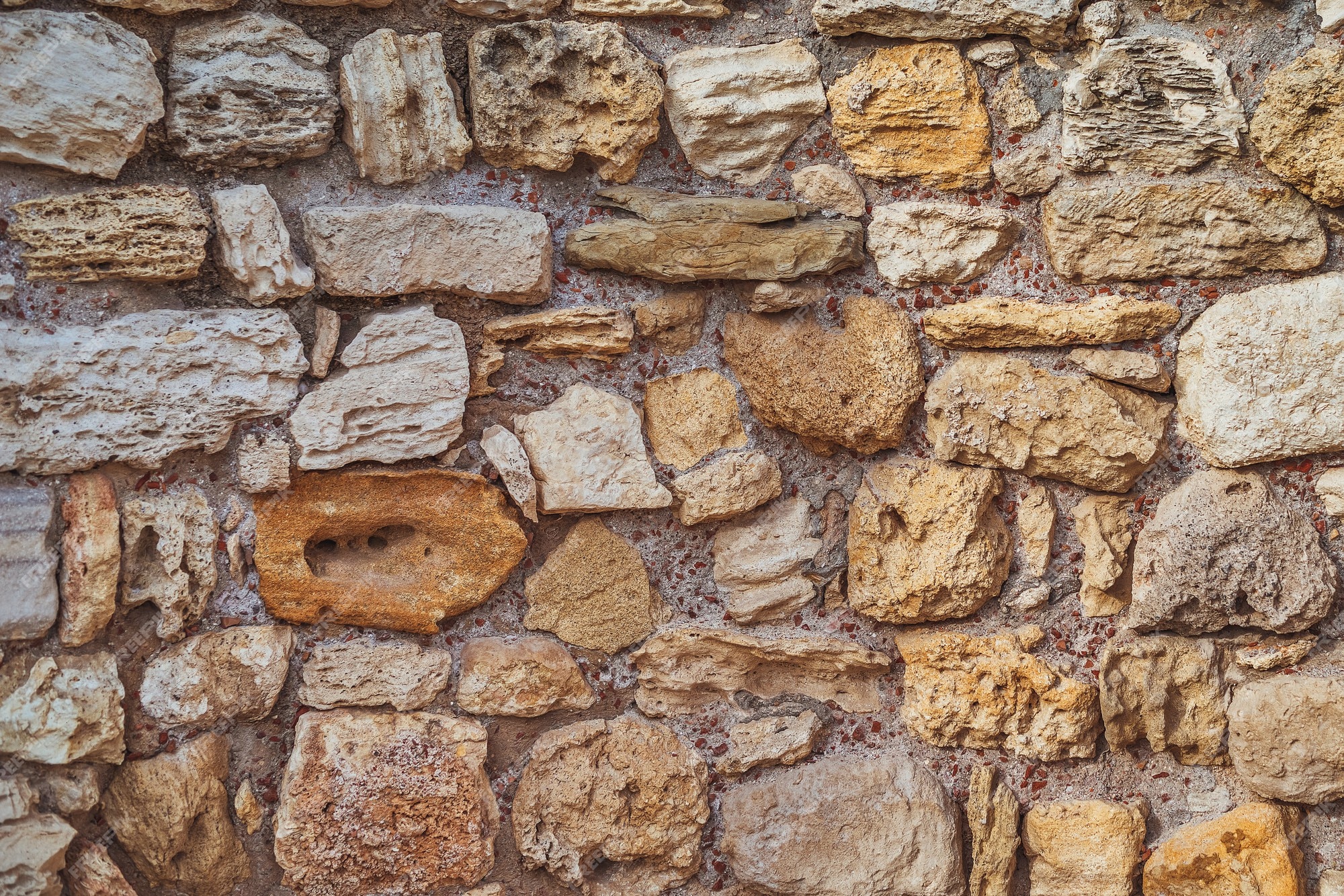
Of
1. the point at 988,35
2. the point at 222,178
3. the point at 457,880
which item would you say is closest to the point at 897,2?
the point at 988,35

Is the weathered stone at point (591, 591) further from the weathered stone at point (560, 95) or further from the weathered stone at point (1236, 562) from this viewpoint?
the weathered stone at point (1236, 562)

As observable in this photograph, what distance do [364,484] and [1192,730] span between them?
4.95 ft

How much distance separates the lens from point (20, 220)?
62.4 inches

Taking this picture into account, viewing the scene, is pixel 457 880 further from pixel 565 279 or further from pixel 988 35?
pixel 988 35

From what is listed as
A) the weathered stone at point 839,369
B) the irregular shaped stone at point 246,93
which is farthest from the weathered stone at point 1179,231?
the irregular shaped stone at point 246,93

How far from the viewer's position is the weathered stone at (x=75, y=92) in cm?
153

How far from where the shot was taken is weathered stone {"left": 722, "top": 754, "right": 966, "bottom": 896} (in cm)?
195

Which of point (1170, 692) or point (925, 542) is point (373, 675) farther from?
point (1170, 692)

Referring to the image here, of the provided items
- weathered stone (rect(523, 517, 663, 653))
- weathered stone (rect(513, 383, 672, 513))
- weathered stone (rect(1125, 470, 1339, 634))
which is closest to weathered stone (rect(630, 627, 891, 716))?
weathered stone (rect(523, 517, 663, 653))

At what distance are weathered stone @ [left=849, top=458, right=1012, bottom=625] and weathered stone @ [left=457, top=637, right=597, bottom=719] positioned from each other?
21.6 inches

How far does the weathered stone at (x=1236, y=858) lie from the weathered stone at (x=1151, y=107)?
1136mm

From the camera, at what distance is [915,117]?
1.88m

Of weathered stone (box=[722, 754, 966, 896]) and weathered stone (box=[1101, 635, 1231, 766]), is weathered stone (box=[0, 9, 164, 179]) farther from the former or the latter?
weathered stone (box=[1101, 635, 1231, 766])

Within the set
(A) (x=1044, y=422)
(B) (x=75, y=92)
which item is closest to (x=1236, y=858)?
(A) (x=1044, y=422)
